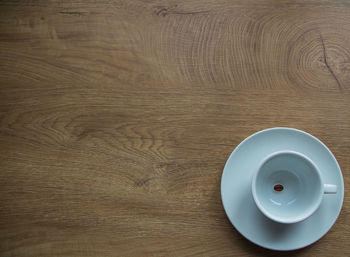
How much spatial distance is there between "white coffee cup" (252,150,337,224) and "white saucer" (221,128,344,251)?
0.09 ft

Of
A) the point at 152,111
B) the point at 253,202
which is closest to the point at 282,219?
the point at 253,202

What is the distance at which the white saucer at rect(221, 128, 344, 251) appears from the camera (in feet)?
2.41

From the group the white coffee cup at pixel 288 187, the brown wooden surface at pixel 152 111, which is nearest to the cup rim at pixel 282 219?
the white coffee cup at pixel 288 187

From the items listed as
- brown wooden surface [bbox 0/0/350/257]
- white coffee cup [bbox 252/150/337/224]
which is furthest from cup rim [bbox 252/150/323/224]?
brown wooden surface [bbox 0/0/350/257]

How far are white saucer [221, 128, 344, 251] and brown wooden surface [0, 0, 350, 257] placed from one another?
4 cm

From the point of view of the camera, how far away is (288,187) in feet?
2.49

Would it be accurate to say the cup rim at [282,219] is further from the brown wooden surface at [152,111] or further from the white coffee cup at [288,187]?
the brown wooden surface at [152,111]

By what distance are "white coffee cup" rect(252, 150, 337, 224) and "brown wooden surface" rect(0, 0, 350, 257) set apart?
97 mm

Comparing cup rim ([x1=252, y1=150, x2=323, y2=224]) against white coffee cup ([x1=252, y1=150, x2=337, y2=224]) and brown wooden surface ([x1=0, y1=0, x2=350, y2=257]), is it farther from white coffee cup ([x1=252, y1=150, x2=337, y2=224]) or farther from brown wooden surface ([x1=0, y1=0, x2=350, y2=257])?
brown wooden surface ([x1=0, y1=0, x2=350, y2=257])

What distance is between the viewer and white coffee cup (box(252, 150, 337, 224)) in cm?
70

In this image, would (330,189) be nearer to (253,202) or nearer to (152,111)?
(253,202)

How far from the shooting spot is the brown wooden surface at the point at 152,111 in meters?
0.79

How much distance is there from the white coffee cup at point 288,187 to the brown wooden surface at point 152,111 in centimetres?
10

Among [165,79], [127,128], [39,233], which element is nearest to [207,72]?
[165,79]
